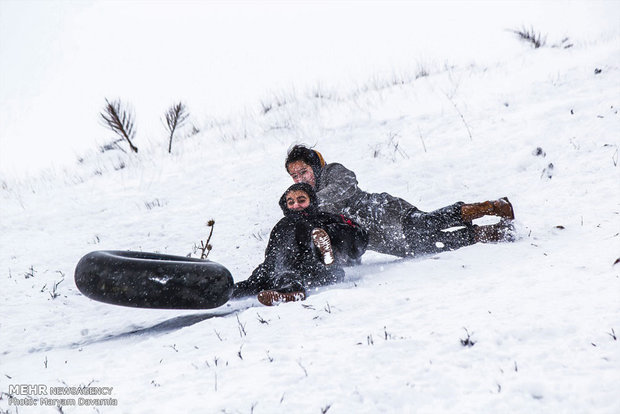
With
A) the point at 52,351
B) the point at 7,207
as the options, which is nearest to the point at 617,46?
the point at 52,351

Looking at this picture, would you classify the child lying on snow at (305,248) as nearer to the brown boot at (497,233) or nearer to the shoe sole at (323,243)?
the shoe sole at (323,243)

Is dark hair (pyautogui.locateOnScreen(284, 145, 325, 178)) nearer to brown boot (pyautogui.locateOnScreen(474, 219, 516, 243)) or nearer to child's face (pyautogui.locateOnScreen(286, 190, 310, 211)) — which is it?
child's face (pyautogui.locateOnScreen(286, 190, 310, 211))

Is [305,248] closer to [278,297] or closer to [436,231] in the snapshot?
[278,297]

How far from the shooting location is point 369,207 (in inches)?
153

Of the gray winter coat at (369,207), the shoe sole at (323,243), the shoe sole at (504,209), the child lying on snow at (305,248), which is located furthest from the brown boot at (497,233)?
the shoe sole at (323,243)

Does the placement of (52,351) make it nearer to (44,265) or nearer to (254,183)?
(44,265)

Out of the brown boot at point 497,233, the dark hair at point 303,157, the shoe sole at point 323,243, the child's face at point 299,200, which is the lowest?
the brown boot at point 497,233

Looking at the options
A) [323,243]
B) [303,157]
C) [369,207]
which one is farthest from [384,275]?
[303,157]

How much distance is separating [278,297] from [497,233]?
1.98m

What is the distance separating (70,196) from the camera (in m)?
7.39

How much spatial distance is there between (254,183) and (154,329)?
3956 mm

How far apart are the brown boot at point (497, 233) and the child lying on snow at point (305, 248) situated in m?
0.99

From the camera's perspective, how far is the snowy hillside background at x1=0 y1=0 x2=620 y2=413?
5.09 ft

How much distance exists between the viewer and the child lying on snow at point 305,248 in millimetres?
3074
